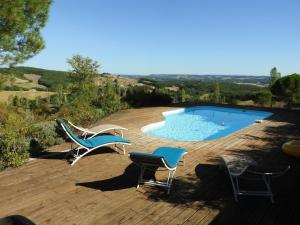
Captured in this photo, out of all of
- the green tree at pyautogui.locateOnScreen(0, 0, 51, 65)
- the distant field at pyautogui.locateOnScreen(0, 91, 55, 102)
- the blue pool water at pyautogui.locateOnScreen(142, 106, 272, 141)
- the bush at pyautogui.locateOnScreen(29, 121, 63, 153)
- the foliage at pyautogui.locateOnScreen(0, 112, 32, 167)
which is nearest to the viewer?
the foliage at pyautogui.locateOnScreen(0, 112, 32, 167)

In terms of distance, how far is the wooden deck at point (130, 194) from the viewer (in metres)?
3.33

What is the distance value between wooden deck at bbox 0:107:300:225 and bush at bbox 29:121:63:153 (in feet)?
2.25

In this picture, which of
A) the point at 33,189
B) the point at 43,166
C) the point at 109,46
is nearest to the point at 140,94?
the point at 43,166

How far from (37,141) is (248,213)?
5.21 metres

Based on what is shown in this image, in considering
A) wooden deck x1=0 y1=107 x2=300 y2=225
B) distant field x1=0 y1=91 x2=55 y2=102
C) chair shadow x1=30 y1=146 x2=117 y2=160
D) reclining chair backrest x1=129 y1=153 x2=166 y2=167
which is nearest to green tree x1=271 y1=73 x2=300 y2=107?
wooden deck x1=0 y1=107 x2=300 y2=225

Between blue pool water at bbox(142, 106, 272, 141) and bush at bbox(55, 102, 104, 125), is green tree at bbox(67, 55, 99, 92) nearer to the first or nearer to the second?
bush at bbox(55, 102, 104, 125)

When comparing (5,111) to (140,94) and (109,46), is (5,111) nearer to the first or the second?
(140,94)

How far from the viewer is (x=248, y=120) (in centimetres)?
1288

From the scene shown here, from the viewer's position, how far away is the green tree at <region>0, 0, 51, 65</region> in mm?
7969

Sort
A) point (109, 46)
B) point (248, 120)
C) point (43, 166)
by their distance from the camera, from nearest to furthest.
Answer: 1. point (43, 166)
2. point (248, 120)
3. point (109, 46)

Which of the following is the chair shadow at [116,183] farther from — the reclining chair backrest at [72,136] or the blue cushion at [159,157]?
the reclining chair backrest at [72,136]

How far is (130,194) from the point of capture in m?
4.01

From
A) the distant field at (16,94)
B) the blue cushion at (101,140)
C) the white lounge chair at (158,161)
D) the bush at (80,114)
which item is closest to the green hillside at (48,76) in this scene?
the distant field at (16,94)

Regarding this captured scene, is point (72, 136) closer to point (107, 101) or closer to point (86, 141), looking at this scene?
point (86, 141)
